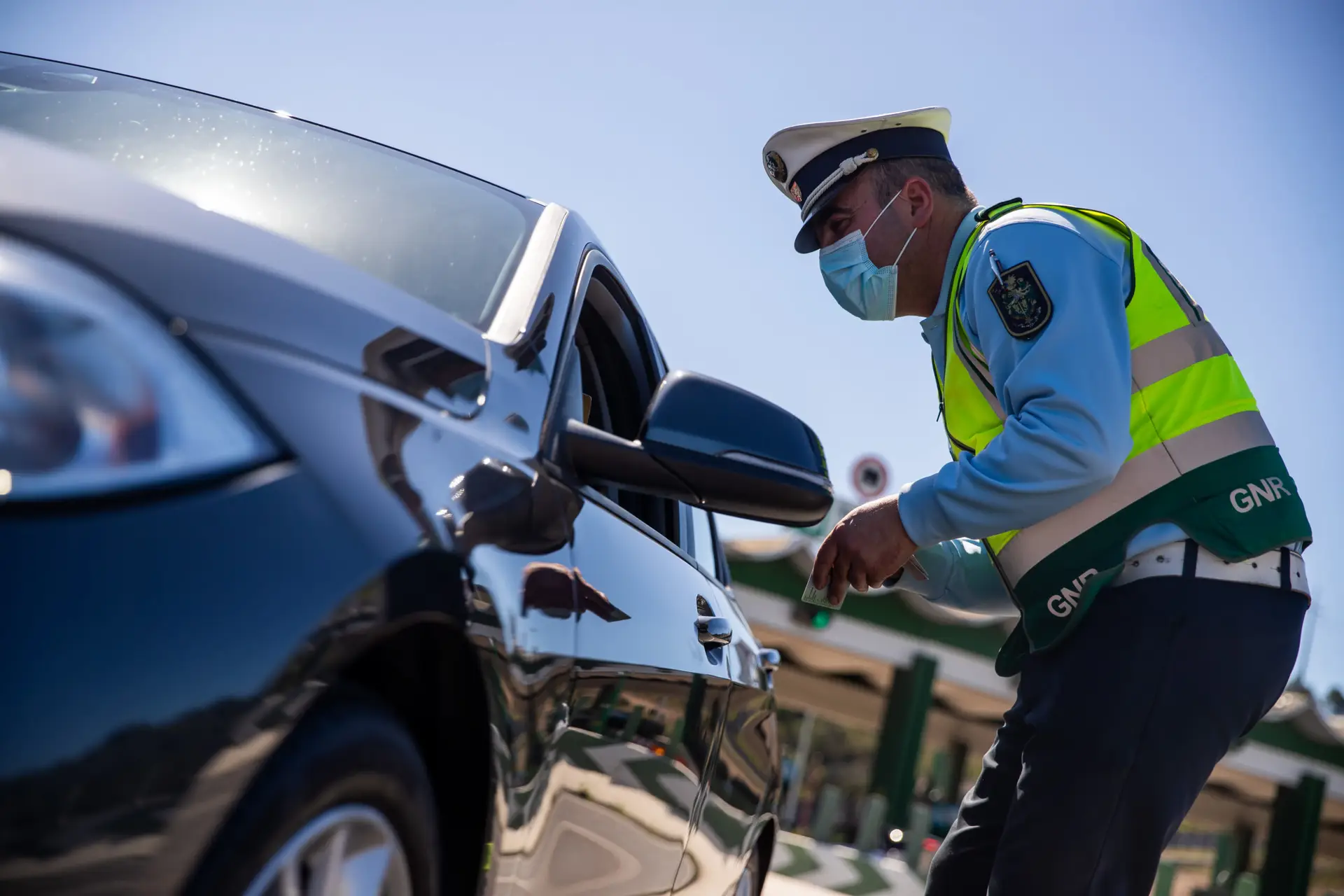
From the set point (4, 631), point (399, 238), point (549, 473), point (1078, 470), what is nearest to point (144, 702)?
point (4, 631)

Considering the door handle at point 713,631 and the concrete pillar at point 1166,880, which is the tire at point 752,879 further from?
the concrete pillar at point 1166,880

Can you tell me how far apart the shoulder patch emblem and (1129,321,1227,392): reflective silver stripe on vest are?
8.1 inches

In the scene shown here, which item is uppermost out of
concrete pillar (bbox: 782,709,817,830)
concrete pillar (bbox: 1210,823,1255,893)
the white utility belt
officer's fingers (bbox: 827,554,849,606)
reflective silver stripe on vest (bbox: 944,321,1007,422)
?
reflective silver stripe on vest (bbox: 944,321,1007,422)

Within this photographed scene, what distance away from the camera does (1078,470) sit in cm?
202

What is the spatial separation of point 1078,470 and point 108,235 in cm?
146

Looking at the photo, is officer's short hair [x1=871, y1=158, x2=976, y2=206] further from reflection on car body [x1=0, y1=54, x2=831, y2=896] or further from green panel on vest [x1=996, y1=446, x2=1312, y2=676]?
green panel on vest [x1=996, y1=446, x2=1312, y2=676]

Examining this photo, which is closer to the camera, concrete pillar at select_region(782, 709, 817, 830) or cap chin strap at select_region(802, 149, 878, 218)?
cap chin strap at select_region(802, 149, 878, 218)

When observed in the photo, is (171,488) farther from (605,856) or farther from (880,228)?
(880,228)

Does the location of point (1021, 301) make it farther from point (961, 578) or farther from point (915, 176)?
point (961, 578)

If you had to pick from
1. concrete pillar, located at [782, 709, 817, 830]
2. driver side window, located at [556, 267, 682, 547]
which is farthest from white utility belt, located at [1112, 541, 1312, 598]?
concrete pillar, located at [782, 709, 817, 830]

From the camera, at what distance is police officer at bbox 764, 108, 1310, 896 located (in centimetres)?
202

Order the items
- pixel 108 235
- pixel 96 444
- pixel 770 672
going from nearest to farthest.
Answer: pixel 96 444, pixel 108 235, pixel 770 672

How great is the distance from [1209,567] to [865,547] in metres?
0.56

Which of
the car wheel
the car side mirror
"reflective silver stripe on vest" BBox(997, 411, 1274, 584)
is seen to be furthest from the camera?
the car wheel
